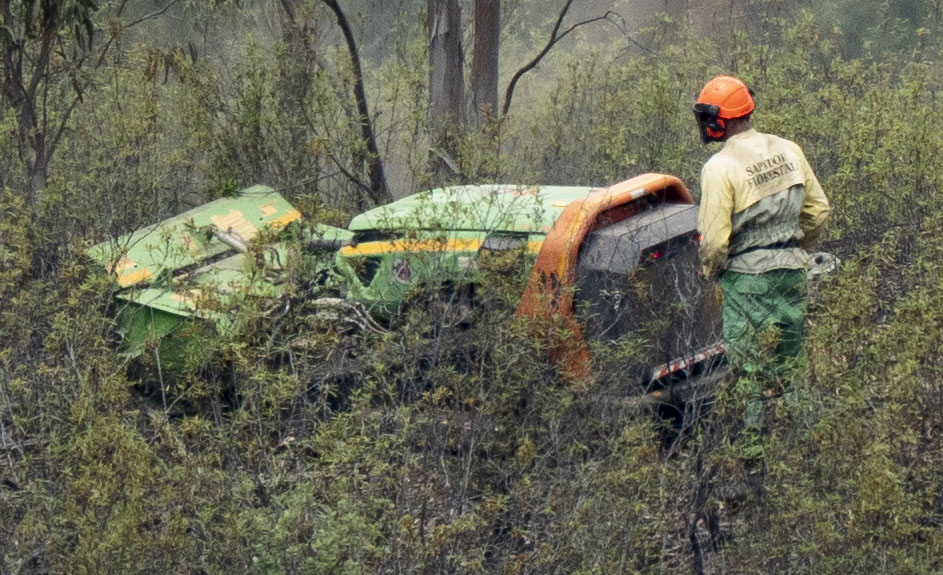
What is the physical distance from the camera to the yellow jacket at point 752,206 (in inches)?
206

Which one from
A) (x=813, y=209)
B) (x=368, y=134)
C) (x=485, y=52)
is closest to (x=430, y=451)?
(x=813, y=209)

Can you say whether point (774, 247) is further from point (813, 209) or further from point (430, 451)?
point (430, 451)

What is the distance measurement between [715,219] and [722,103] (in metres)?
0.54

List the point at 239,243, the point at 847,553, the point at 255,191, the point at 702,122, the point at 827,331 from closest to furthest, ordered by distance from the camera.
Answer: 1. the point at 847,553
2. the point at 827,331
3. the point at 702,122
4. the point at 239,243
5. the point at 255,191

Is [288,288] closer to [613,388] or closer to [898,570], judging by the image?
[613,388]

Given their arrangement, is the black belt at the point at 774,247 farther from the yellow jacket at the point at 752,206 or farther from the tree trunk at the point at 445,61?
the tree trunk at the point at 445,61

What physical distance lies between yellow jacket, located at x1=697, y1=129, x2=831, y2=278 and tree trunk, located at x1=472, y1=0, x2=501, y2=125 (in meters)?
5.17

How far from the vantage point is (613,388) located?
4.89 meters

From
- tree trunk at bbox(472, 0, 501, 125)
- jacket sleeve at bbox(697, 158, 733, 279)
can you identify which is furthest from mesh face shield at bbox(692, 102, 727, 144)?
tree trunk at bbox(472, 0, 501, 125)

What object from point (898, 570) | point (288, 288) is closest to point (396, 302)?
point (288, 288)

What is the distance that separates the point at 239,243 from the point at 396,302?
4.57ft

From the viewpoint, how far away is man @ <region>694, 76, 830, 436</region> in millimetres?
5238

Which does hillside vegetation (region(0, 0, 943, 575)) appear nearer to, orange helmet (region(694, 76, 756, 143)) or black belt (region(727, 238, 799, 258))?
black belt (region(727, 238, 799, 258))

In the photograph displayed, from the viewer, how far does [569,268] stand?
528 cm
